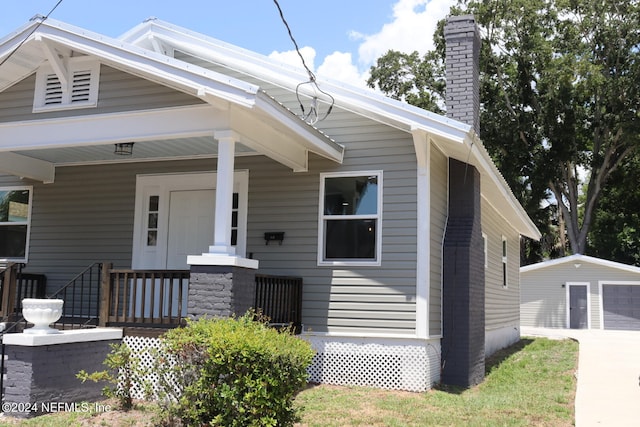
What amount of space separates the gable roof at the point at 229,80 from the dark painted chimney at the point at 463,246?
1.85 ft

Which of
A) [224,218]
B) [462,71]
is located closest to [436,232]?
A: [462,71]

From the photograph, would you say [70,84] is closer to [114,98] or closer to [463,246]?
[114,98]

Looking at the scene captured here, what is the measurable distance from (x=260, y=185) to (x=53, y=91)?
3.17 metres

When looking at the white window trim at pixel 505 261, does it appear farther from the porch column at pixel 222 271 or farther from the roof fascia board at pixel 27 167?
the roof fascia board at pixel 27 167

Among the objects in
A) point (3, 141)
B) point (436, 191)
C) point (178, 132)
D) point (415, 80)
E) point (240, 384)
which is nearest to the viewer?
point (240, 384)

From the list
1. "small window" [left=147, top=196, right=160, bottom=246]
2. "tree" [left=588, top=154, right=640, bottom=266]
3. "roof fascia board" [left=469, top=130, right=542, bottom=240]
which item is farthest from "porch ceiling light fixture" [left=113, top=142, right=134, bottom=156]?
"tree" [left=588, top=154, right=640, bottom=266]

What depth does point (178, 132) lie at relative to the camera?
26.2 feet

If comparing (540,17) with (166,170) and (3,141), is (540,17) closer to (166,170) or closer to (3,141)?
(166,170)

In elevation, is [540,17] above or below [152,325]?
above

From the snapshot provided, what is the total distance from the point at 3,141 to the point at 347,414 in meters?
5.89

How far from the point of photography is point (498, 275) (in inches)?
594

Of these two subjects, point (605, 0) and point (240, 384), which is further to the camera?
point (605, 0)

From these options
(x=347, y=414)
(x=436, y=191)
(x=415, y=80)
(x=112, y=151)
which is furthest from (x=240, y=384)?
(x=415, y=80)

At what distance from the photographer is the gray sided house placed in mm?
8086
